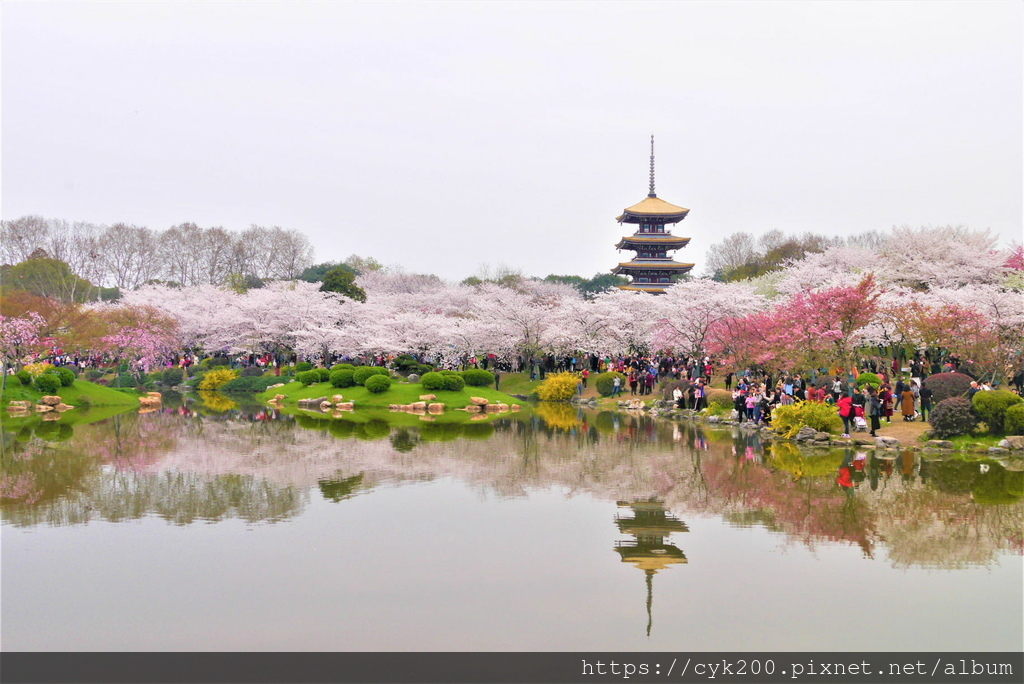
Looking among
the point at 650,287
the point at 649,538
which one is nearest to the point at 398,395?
the point at 649,538

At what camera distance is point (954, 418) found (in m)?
21.0

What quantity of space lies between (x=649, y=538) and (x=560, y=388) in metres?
28.2

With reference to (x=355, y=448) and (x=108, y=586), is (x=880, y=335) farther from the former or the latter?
(x=108, y=586)

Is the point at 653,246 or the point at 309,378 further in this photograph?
the point at 653,246

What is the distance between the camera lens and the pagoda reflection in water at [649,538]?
11.2 m

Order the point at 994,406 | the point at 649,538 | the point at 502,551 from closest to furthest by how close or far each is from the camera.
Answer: the point at 502,551
the point at 649,538
the point at 994,406

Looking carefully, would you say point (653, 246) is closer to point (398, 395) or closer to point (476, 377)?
point (476, 377)

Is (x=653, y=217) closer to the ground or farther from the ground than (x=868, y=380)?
farther from the ground

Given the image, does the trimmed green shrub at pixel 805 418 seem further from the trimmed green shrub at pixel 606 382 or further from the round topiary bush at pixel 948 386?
the trimmed green shrub at pixel 606 382

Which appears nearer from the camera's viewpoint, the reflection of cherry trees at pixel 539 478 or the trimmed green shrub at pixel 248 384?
the reflection of cherry trees at pixel 539 478

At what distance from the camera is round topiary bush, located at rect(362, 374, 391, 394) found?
3913 centimetres

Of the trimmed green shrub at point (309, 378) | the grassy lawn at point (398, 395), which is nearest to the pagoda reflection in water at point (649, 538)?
the grassy lawn at point (398, 395)

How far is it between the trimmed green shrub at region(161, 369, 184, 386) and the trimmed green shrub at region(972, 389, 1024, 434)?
47477mm

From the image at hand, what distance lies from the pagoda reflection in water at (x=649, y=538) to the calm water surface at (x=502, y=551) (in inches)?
2.3
